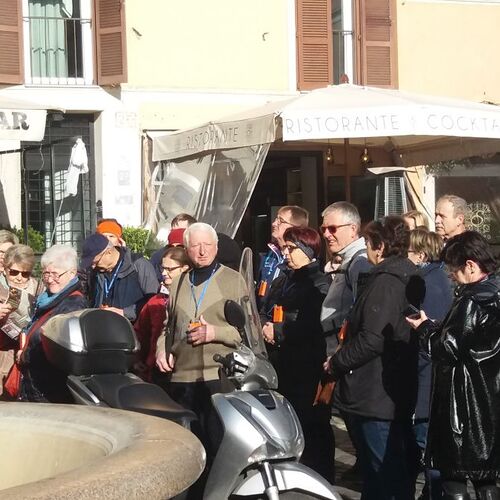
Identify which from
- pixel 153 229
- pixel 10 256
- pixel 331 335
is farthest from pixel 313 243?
pixel 153 229

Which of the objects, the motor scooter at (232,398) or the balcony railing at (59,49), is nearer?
the motor scooter at (232,398)

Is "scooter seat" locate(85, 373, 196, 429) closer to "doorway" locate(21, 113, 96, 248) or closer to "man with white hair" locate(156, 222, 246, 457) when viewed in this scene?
"man with white hair" locate(156, 222, 246, 457)

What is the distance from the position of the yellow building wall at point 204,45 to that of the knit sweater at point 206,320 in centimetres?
1015

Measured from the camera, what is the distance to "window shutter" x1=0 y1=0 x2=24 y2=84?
622 inches

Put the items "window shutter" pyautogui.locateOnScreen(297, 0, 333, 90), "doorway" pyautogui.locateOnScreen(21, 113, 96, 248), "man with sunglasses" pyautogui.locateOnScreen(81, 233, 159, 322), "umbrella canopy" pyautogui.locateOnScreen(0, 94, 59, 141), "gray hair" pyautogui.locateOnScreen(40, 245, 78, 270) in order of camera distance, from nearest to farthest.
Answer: "gray hair" pyautogui.locateOnScreen(40, 245, 78, 270)
"man with sunglasses" pyautogui.locateOnScreen(81, 233, 159, 322)
"umbrella canopy" pyautogui.locateOnScreen(0, 94, 59, 141)
"doorway" pyautogui.locateOnScreen(21, 113, 96, 248)
"window shutter" pyautogui.locateOnScreen(297, 0, 333, 90)

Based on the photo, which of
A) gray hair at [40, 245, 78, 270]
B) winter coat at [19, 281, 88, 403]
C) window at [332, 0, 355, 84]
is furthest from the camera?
window at [332, 0, 355, 84]

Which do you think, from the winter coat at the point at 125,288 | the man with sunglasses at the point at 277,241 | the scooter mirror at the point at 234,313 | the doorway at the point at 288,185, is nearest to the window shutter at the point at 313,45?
the doorway at the point at 288,185

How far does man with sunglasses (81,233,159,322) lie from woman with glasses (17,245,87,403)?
55.6 inches

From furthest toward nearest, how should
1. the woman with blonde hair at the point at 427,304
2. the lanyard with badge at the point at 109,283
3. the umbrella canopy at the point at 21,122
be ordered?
the umbrella canopy at the point at 21,122, the lanyard with badge at the point at 109,283, the woman with blonde hair at the point at 427,304

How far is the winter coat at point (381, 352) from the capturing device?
Answer: 580 cm

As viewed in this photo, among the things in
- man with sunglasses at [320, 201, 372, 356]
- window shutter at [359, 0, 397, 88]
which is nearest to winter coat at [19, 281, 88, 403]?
man with sunglasses at [320, 201, 372, 356]

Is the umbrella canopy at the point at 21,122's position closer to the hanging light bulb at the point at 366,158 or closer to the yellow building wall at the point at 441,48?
the hanging light bulb at the point at 366,158

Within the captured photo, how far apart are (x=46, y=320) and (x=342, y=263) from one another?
1.77 meters

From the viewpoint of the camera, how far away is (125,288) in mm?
7961
